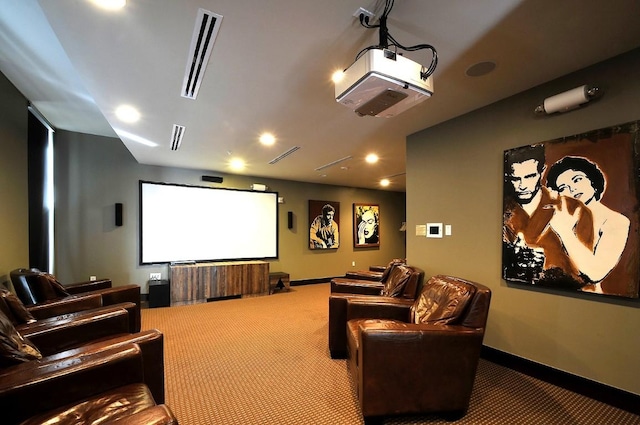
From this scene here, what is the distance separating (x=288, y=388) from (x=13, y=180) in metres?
3.54

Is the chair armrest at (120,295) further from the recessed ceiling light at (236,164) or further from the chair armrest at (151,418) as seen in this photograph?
the recessed ceiling light at (236,164)

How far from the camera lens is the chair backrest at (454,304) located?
1971 millimetres

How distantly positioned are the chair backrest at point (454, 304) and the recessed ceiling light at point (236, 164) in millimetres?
3760

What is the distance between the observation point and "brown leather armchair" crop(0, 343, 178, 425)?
47.3 inches

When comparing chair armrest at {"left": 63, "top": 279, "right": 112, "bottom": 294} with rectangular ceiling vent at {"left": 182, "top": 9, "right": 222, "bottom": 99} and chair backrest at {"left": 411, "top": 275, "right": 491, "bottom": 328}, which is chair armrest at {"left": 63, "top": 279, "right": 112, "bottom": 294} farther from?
chair backrest at {"left": 411, "top": 275, "right": 491, "bottom": 328}

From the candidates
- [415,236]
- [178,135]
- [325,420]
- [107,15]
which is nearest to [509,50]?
[415,236]

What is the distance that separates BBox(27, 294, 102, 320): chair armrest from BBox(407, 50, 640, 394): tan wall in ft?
11.6

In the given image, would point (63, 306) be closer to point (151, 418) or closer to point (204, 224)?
point (151, 418)

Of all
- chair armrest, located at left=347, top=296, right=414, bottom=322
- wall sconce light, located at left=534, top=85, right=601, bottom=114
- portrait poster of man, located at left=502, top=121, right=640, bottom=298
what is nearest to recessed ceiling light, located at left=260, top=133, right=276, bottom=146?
chair armrest, located at left=347, top=296, right=414, bottom=322

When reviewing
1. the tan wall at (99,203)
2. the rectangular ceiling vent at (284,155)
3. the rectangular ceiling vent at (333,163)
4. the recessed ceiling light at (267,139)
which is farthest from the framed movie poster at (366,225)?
the recessed ceiling light at (267,139)

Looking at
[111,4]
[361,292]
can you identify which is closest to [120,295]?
[361,292]

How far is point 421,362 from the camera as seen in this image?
1.84 m

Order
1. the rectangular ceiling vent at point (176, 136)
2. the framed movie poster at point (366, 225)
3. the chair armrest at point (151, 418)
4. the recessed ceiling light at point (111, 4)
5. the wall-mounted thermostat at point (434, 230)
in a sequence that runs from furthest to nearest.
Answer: the framed movie poster at point (366, 225), the rectangular ceiling vent at point (176, 136), the wall-mounted thermostat at point (434, 230), the recessed ceiling light at point (111, 4), the chair armrest at point (151, 418)

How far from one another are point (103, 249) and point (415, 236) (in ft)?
17.0
